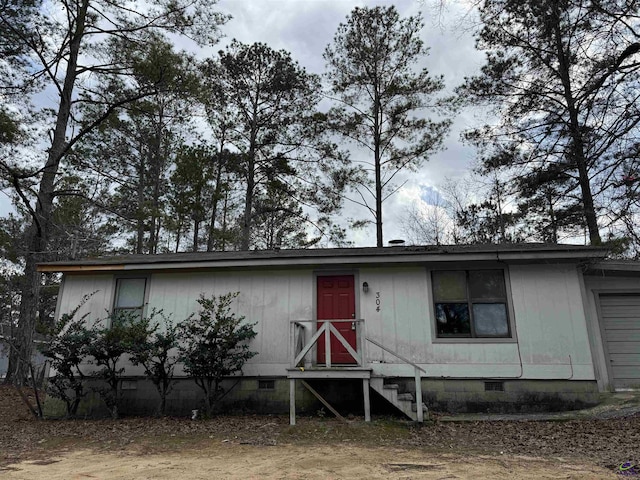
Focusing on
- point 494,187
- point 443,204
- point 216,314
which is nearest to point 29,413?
point 216,314

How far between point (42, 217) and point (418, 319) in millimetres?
11145

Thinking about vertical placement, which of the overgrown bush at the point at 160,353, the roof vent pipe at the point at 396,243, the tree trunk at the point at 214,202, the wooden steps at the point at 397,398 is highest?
the tree trunk at the point at 214,202

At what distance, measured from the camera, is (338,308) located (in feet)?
29.0

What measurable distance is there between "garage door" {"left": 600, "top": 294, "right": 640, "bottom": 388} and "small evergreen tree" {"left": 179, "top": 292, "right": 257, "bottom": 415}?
724 centimetres

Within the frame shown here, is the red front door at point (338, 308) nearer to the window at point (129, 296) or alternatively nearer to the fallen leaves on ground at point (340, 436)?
the fallen leaves on ground at point (340, 436)

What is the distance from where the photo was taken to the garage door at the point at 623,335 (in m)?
8.29

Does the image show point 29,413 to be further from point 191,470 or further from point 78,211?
point 78,211

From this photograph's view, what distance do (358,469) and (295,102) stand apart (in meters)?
15.6

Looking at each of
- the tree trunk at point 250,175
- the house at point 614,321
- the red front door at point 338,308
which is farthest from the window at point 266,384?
the tree trunk at point 250,175

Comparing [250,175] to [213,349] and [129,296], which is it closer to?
[129,296]

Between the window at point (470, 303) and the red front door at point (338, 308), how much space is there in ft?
5.77

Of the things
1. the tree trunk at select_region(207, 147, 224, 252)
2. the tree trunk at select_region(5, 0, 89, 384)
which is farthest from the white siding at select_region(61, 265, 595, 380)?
the tree trunk at select_region(207, 147, 224, 252)

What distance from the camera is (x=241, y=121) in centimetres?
1789

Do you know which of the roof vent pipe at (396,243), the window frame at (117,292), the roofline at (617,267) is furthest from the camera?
the roof vent pipe at (396,243)
